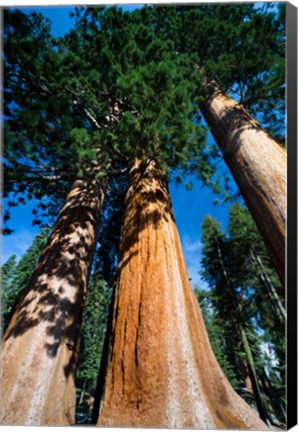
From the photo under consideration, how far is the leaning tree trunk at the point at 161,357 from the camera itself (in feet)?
3.76

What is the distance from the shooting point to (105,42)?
2.23 metres

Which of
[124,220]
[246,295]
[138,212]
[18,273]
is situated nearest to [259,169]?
[138,212]

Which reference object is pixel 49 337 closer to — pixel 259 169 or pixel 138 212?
pixel 138 212

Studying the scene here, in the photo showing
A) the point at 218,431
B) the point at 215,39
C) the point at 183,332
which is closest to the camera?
the point at 218,431

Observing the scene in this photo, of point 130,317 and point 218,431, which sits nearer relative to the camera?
point 218,431

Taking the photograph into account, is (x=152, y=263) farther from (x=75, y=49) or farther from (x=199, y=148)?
(x=75, y=49)

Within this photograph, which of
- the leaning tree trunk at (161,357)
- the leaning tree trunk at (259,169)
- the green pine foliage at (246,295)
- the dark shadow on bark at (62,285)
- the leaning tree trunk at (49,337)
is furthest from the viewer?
the green pine foliage at (246,295)

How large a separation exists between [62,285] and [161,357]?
1133 millimetres

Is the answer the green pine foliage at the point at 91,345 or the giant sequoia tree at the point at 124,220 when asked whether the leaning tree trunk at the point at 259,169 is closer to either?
the giant sequoia tree at the point at 124,220

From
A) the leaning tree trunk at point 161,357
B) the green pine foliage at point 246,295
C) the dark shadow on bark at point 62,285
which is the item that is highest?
the green pine foliage at point 246,295

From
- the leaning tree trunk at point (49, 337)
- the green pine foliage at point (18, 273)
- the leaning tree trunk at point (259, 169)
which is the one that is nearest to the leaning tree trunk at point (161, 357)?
the leaning tree trunk at point (49, 337)

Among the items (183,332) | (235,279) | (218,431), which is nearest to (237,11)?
(183,332)

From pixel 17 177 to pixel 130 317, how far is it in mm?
1457

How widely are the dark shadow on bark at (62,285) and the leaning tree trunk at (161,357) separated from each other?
0.59 m
